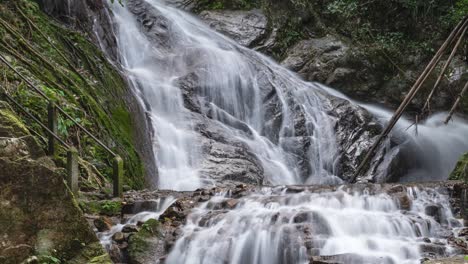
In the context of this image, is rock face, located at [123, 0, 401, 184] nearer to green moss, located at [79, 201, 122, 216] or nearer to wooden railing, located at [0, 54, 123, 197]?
wooden railing, located at [0, 54, 123, 197]

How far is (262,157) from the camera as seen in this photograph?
42.5 feet

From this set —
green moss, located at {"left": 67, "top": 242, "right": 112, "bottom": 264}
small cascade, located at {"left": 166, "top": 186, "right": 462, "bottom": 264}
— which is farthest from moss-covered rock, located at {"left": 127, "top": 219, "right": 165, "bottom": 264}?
green moss, located at {"left": 67, "top": 242, "right": 112, "bottom": 264}

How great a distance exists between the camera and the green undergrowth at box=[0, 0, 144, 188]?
24.7ft

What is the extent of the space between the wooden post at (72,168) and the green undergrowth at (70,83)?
0.89 m

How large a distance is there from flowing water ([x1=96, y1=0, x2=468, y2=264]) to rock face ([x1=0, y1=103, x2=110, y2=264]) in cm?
163

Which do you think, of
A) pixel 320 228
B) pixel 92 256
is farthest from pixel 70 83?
pixel 320 228

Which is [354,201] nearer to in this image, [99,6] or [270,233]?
[270,233]

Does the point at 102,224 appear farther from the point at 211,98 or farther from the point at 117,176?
the point at 211,98

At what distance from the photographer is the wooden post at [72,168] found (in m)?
6.31

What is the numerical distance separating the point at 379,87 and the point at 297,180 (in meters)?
5.84

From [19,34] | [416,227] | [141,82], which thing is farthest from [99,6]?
[416,227]

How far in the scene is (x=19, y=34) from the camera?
28.3ft

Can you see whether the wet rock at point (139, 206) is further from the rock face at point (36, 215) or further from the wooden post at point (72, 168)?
the rock face at point (36, 215)

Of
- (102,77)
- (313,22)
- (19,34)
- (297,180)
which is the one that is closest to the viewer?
(19,34)
